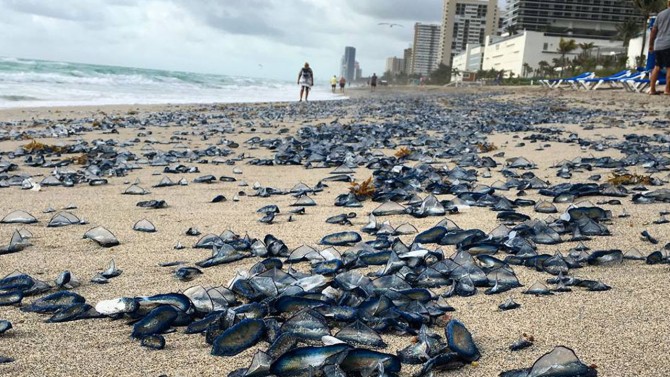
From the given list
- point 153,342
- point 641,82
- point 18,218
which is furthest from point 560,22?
point 153,342

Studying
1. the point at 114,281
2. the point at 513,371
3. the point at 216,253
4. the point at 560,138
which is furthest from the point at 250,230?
the point at 560,138

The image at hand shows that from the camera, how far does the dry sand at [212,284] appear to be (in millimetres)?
1870

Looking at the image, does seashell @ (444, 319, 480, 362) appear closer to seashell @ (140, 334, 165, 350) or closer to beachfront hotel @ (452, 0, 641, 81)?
seashell @ (140, 334, 165, 350)

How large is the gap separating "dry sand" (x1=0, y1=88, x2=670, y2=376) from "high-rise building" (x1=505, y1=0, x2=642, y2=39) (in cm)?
15053

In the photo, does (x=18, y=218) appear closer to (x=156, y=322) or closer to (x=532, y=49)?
(x=156, y=322)

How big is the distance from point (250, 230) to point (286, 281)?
124 cm

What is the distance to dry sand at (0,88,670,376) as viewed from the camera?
1.87 meters

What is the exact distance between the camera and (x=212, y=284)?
2701mm

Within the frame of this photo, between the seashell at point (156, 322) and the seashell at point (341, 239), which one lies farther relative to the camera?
the seashell at point (341, 239)

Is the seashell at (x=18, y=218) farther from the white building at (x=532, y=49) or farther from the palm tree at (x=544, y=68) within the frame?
the white building at (x=532, y=49)

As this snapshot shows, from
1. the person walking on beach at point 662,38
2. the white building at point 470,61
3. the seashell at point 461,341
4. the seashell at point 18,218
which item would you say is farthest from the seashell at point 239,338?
the white building at point 470,61

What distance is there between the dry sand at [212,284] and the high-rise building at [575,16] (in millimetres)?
150531

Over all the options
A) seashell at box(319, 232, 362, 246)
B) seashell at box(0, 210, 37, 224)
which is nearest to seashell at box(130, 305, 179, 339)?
seashell at box(319, 232, 362, 246)

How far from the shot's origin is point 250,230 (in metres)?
3.75
